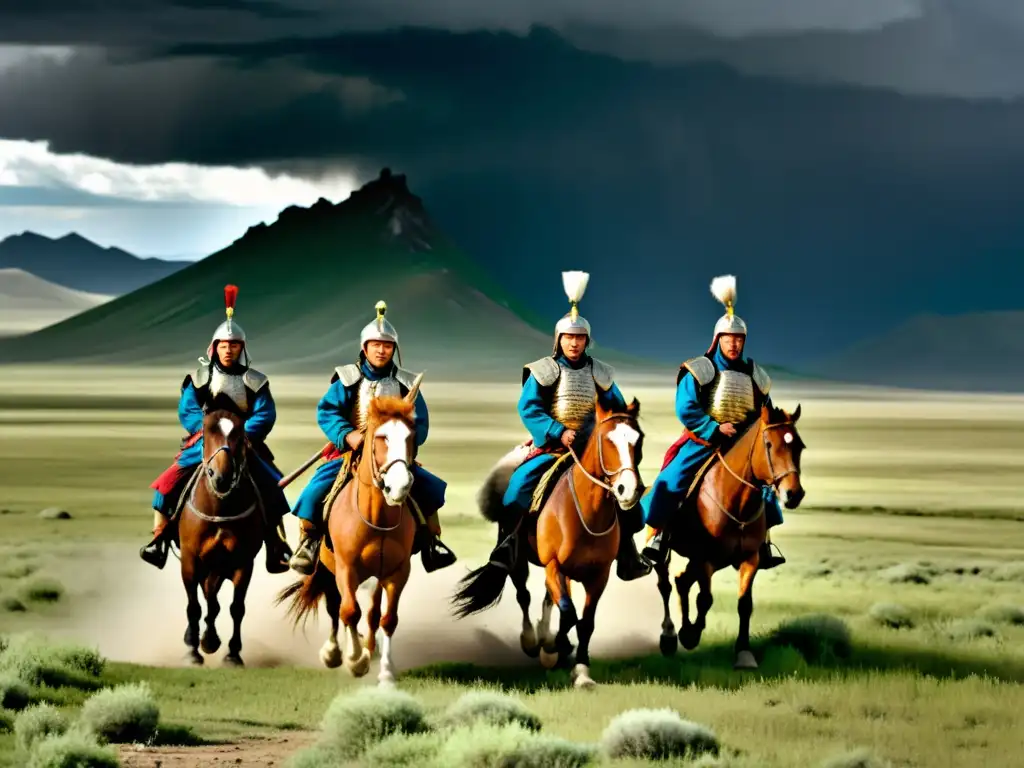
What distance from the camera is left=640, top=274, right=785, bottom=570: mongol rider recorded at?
15.1 meters

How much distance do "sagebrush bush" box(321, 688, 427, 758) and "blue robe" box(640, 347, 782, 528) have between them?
4.20 meters

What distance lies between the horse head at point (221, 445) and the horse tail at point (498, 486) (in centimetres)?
260

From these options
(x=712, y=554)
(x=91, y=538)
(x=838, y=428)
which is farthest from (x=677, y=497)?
(x=838, y=428)

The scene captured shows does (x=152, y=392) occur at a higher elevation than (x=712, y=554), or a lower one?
higher

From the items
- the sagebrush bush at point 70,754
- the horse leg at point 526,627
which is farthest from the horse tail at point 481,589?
the sagebrush bush at point 70,754

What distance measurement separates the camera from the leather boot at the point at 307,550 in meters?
14.6

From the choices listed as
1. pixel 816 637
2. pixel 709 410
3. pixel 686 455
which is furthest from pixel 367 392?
pixel 816 637

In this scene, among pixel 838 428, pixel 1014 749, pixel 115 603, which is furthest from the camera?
pixel 838 428

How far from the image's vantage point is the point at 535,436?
14609mm

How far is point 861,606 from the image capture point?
2031 cm

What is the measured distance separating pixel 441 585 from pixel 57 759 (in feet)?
29.9

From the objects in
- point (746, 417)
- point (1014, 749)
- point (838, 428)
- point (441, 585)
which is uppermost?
point (838, 428)

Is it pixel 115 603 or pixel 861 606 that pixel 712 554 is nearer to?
pixel 861 606

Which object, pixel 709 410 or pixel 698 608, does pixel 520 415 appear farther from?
pixel 698 608
